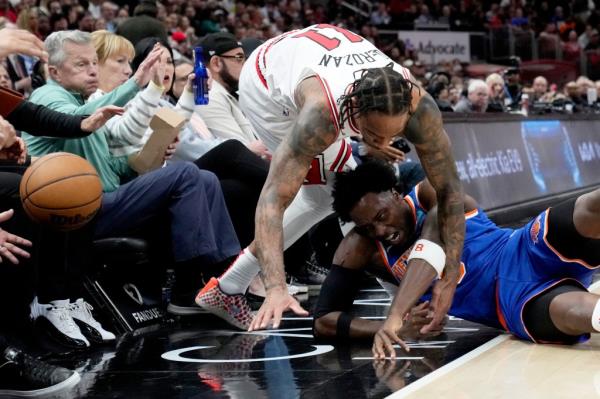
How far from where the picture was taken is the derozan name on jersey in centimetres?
479

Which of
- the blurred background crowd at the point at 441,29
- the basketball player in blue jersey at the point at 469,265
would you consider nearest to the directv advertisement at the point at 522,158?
the blurred background crowd at the point at 441,29

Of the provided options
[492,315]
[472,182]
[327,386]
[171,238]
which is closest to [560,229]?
[492,315]

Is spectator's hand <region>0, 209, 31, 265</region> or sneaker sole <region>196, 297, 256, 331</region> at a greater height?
spectator's hand <region>0, 209, 31, 265</region>

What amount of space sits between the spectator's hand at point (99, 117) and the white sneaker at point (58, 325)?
2.97 ft

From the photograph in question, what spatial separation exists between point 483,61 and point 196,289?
19278mm

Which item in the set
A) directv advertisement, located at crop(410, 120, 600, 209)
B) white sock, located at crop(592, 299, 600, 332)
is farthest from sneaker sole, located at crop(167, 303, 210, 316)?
directv advertisement, located at crop(410, 120, 600, 209)

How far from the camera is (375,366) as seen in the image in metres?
4.28

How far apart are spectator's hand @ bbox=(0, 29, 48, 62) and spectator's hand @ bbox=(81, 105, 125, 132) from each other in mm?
486

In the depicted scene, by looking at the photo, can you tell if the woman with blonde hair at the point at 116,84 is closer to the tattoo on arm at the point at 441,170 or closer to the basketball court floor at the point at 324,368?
the basketball court floor at the point at 324,368

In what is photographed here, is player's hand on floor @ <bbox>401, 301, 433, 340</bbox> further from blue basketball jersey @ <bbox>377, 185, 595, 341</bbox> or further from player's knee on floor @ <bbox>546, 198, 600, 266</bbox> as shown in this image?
player's knee on floor @ <bbox>546, 198, 600, 266</bbox>

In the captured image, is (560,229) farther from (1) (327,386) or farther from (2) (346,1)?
(2) (346,1)

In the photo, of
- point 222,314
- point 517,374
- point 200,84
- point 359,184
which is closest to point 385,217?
point 359,184

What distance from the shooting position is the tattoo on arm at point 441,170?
4641 millimetres

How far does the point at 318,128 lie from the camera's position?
4348mm
